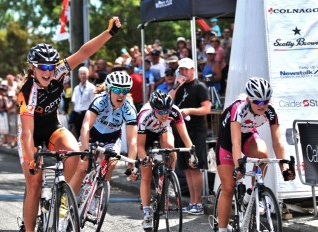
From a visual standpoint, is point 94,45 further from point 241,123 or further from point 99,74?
point 99,74

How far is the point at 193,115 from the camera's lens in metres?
11.9

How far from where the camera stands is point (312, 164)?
33.2ft

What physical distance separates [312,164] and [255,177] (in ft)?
8.29

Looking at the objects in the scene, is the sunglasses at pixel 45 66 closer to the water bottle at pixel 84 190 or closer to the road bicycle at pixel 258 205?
the water bottle at pixel 84 190

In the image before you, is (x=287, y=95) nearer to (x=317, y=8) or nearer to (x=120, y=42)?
(x=317, y=8)

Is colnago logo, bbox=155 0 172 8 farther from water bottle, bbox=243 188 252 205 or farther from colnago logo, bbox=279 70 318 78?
water bottle, bbox=243 188 252 205

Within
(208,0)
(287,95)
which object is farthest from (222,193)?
(208,0)

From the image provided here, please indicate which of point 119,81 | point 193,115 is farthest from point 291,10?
point 119,81

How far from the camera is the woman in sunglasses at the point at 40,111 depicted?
8.01 m

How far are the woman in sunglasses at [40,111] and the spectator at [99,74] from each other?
9.91m

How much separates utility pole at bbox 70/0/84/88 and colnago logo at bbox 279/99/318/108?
9.94 metres

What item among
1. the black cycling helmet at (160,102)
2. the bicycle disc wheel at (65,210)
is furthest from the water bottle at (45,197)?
the black cycling helmet at (160,102)

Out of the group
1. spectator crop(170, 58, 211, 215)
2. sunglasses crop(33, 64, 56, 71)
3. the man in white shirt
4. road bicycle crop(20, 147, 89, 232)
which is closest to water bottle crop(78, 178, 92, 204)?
road bicycle crop(20, 147, 89, 232)

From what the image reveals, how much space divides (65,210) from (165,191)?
208 cm
